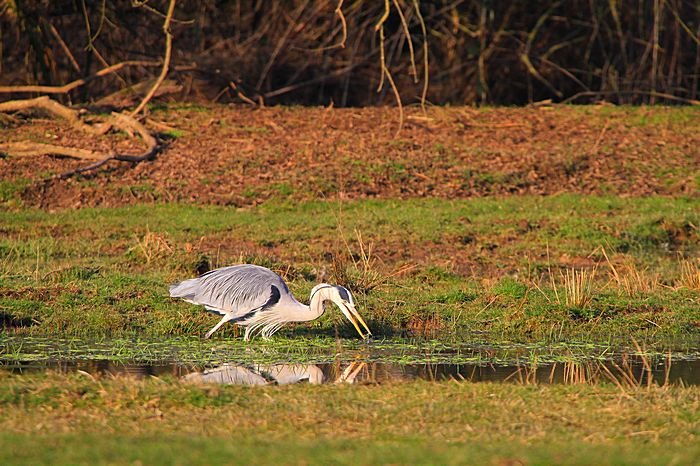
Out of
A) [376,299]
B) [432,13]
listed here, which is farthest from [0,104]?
[376,299]

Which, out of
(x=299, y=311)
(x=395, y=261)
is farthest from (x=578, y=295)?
(x=395, y=261)

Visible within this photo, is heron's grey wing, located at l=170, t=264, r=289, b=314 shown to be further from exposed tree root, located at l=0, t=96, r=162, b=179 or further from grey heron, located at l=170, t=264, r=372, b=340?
exposed tree root, located at l=0, t=96, r=162, b=179

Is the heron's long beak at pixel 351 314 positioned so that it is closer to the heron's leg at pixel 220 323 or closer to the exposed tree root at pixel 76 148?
the heron's leg at pixel 220 323

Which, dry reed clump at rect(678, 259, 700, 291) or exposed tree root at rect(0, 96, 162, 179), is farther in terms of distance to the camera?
exposed tree root at rect(0, 96, 162, 179)

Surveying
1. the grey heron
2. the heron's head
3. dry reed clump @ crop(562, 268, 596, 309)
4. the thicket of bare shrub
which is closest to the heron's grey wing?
the grey heron

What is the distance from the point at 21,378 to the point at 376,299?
4.49 m

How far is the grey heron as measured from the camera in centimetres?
985

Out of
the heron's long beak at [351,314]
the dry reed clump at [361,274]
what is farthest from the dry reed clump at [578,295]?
the heron's long beak at [351,314]

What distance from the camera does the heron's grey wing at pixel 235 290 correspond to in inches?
389

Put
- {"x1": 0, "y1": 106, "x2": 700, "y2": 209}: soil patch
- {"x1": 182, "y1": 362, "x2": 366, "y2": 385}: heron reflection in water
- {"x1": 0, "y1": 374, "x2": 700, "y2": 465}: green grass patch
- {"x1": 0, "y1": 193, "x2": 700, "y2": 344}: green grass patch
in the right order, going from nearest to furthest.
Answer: {"x1": 0, "y1": 374, "x2": 700, "y2": 465}: green grass patch
{"x1": 182, "y1": 362, "x2": 366, "y2": 385}: heron reflection in water
{"x1": 0, "y1": 193, "x2": 700, "y2": 344}: green grass patch
{"x1": 0, "y1": 106, "x2": 700, "y2": 209}: soil patch

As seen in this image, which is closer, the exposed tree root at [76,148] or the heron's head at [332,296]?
the heron's head at [332,296]

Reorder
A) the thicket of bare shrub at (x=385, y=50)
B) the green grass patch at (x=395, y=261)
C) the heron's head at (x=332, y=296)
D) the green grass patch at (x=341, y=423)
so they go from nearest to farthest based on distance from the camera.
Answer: the green grass patch at (x=341, y=423) → the heron's head at (x=332, y=296) → the green grass patch at (x=395, y=261) → the thicket of bare shrub at (x=385, y=50)

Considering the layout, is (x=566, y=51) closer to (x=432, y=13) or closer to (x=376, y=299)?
(x=432, y=13)

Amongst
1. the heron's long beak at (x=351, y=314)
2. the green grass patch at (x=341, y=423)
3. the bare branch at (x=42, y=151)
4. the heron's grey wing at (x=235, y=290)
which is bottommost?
the bare branch at (x=42, y=151)
